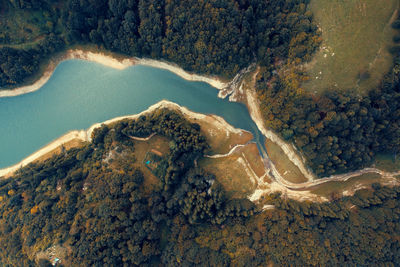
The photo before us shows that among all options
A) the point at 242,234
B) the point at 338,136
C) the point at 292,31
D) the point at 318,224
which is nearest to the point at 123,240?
the point at 242,234

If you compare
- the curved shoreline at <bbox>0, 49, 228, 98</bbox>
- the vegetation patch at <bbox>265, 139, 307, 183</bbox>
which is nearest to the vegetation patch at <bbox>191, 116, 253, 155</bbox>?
the vegetation patch at <bbox>265, 139, 307, 183</bbox>

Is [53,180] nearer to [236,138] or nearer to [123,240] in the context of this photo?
[123,240]

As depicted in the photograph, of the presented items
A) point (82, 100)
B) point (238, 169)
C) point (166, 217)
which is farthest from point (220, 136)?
point (82, 100)

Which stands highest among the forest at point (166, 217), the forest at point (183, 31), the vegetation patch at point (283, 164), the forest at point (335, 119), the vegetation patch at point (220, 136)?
the forest at point (183, 31)

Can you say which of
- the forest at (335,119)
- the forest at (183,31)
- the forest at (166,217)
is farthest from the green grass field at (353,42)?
the forest at (166,217)

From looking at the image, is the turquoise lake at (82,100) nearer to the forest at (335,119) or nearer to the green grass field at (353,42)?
the forest at (335,119)

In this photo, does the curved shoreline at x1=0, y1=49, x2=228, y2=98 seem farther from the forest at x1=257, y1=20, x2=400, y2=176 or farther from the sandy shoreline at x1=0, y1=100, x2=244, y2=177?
the forest at x1=257, y1=20, x2=400, y2=176

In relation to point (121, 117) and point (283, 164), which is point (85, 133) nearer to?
point (121, 117)
